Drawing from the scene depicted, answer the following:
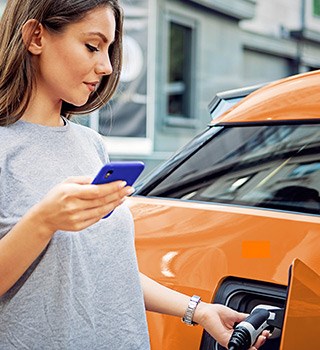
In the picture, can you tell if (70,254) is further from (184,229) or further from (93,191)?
(184,229)

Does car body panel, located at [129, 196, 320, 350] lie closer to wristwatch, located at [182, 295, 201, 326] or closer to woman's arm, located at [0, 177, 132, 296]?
wristwatch, located at [182, 295, 201, 326]

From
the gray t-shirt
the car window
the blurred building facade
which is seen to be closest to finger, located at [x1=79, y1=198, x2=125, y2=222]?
the gray t-shirt

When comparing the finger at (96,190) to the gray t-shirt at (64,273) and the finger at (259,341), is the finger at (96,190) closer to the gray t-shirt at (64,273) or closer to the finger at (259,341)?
the gray t-shirt at (64,273)

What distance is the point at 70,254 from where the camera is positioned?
1552 millimetres

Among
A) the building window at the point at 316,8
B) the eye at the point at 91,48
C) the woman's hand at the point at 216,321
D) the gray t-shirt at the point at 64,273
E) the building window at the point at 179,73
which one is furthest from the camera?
the building window at the point at 316,8

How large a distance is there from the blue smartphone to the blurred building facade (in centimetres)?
894

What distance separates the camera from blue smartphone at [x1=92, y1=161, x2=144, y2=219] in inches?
56.4

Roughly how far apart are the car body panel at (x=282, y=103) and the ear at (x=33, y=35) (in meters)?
1.11

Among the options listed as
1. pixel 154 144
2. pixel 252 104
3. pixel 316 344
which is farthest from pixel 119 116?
pixel 316 344

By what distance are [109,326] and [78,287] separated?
0.12 meters

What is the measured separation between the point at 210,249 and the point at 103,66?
33.5 inches

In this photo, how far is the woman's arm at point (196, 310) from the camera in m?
1.83

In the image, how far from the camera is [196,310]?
187 cm

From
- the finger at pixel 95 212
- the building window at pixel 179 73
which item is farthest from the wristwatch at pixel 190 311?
the building window at pixel 179 73
